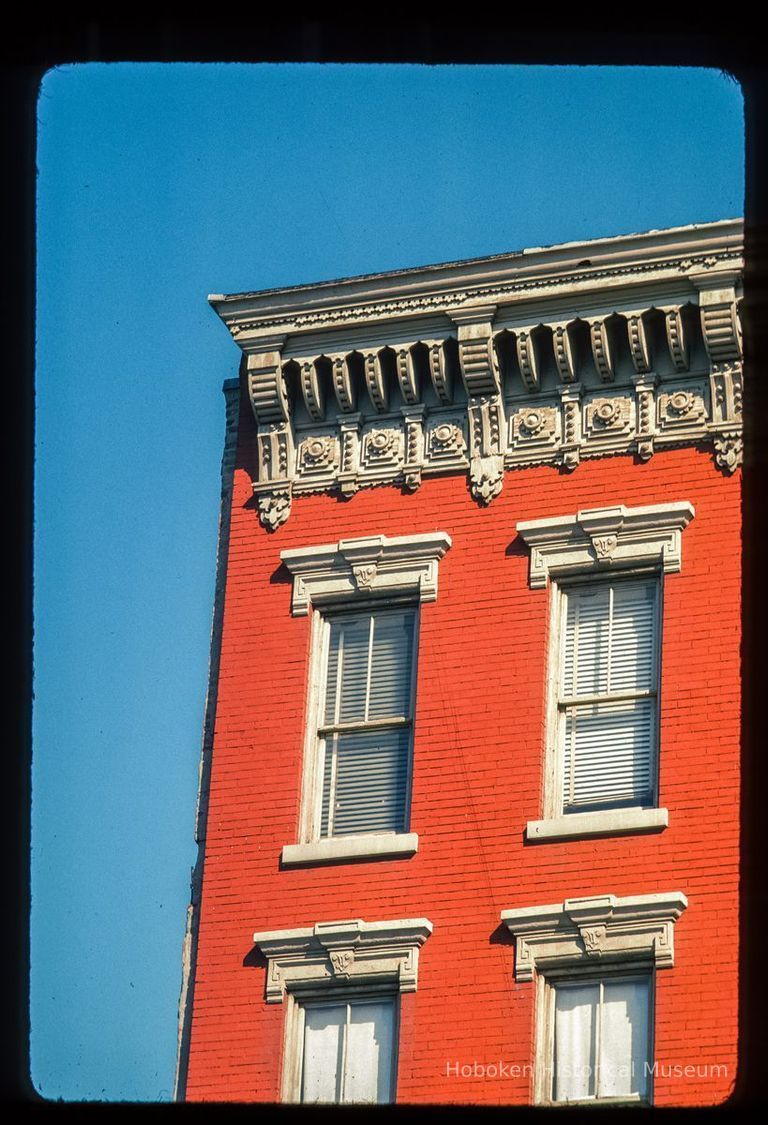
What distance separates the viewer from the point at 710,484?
20172mm

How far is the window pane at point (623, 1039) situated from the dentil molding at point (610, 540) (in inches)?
135

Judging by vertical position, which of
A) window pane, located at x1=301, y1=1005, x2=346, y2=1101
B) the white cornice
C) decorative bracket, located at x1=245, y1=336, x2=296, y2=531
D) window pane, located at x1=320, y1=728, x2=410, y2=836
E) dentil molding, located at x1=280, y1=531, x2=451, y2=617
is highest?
the white cornice

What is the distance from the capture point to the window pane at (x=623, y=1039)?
17.9m

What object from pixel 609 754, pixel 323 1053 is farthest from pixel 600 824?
pixel 323 1053

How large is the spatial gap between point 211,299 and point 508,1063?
7.46m

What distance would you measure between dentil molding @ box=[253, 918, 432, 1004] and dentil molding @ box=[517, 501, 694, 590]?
→ 306 centimetres

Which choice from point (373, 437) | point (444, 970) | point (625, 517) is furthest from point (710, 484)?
point (444, 970)

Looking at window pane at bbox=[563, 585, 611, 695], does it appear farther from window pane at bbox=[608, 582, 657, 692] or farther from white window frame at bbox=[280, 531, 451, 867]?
white window frame at bbox=[280, 531, 451, 867]

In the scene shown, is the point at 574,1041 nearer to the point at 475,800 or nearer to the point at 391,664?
the point at 475,800

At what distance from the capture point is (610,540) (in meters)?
20.0

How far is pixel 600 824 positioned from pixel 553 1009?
4.68ft

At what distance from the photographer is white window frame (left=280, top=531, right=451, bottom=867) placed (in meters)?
20.2

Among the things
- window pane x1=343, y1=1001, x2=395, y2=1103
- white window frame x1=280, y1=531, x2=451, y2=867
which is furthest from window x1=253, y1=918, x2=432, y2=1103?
white window frame x1=280, y1=531, x2=451, y2=867

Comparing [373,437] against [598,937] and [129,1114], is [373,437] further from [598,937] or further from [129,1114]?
[129,1114]
